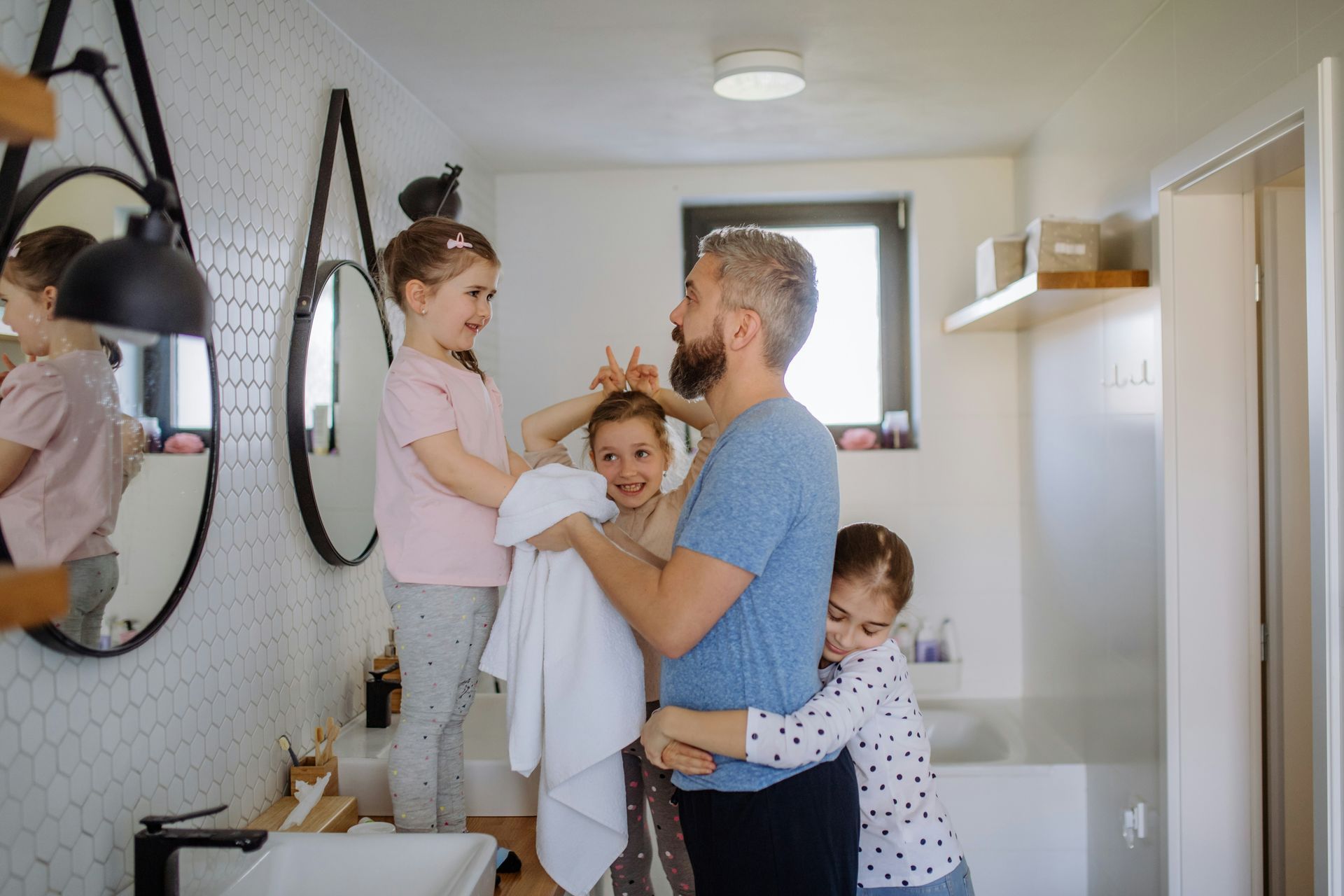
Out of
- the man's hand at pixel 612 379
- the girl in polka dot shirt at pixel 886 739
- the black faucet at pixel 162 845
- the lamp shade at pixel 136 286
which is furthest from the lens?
the man's hand at pixel 612 379

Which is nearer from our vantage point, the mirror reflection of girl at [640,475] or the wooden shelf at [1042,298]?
the mirror reflection of girl at [640,475]

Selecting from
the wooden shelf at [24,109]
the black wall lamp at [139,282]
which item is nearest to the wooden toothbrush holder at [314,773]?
the black wall lamp at [139,282]

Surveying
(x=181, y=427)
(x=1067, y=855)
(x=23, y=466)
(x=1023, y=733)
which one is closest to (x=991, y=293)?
(x=1023, y=733)

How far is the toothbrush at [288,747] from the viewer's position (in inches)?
74.0

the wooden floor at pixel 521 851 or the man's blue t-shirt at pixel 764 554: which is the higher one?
the man's blue t-shirt at pixel 764 554

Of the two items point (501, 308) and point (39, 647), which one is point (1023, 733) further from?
point (39, 647)

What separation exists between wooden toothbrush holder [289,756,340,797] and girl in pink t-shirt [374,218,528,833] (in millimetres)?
407

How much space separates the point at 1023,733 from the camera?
3.07 meters

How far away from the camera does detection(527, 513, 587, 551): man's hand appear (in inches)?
55.7

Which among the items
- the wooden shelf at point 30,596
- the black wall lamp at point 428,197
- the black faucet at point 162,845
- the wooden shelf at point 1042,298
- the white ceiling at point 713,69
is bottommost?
the black faucet at point 162,845

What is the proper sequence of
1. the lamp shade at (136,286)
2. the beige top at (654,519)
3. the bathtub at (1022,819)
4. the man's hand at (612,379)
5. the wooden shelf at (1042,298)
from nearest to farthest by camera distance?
the lamp shade at (136,286) < the beige top at (654,519) < the man's hand at (612,379) < the wooden shelf at (1042,298) < the bathtub at (1022,819)

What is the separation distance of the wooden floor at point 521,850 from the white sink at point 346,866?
197 millimetres

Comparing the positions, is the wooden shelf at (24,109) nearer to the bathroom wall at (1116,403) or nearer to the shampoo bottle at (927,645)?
the bathroom wall at (1116,403)

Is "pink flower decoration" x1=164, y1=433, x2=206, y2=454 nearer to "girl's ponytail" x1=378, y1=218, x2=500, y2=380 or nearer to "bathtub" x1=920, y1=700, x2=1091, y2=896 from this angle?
"girl's ponytail" x1=378, y1=218, x2=500, y2=380
